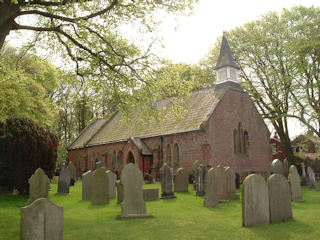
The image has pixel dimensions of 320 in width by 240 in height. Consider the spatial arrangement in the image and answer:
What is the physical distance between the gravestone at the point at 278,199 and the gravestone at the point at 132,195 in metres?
3.61

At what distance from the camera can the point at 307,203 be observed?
12492mm

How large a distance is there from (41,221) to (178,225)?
12.7ft

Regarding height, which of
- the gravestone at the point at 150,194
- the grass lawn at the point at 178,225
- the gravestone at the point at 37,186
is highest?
the gravestone at the point at 37,186

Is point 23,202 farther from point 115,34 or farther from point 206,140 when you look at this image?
point 206,140

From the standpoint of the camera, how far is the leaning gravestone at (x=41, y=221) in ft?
19.3

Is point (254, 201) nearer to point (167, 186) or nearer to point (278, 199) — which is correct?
point (278, 199)

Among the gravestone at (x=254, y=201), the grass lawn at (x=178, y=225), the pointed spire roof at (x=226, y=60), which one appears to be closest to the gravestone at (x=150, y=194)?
the grass lawn at (x=178, y=225)

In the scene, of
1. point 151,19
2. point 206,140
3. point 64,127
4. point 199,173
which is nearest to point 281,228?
point 199,173

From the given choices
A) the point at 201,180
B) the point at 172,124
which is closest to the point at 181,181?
the point at 201,180

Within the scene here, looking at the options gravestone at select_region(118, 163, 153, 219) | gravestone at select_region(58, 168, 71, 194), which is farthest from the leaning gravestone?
gravestone at select_region(58, 168, 71, 194)

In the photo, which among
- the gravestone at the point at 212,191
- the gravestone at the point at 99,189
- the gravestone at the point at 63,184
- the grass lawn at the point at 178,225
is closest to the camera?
the grass lawn at the point at 178,225

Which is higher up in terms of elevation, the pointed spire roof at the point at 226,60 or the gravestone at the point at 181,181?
the pointed spire roof at the point at 226,60

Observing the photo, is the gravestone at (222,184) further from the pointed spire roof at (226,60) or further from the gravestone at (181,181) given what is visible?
the pointed spire roof at (226,60)

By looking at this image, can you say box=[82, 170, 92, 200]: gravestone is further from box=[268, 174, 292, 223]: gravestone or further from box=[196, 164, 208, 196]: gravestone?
box=[268, 174, 292, 223]: gravestone
